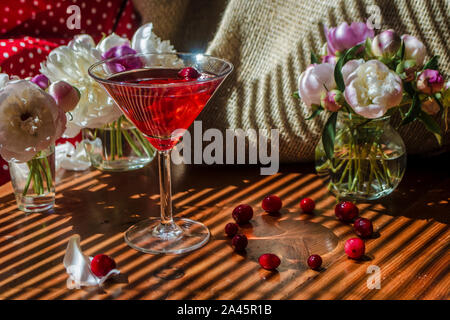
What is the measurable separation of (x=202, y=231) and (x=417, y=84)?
46 cm

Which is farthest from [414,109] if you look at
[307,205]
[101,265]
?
[101,265]

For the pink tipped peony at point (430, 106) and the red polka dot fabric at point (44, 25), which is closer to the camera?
the pink tipped peony at point (430, 106)

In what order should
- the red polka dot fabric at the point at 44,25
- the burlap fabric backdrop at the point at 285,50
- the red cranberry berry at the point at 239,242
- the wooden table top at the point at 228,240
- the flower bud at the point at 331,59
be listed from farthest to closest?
the red polka dot fabric at the point at 44,25, the burlap fabric backdrop at the point at 285,50, the flower bud at the point at 331,59, the red cranberry berry at the point at 239,242, the wooden table top at the point at 228,240

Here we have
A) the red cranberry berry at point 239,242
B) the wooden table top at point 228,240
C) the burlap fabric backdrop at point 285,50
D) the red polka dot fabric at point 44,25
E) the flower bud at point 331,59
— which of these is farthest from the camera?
the red polka dot fabric at point 44,25

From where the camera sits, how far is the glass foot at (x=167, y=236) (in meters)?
1.03

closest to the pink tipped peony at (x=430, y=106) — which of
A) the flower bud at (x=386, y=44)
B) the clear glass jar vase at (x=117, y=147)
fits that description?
the flower bud at (x=386, y=44)

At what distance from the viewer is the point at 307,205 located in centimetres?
114

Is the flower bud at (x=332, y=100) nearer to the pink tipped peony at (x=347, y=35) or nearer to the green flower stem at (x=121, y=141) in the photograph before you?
the pink tipped peony at (x=347, y=35)

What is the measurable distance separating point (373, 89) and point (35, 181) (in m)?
0.64

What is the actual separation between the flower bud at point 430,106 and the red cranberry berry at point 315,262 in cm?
36

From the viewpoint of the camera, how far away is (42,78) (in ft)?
3.71

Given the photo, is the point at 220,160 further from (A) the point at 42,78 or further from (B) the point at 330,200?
(A) the point at 42,78

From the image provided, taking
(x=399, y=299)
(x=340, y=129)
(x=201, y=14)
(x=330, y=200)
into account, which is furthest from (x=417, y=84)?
(x=201, y=14)

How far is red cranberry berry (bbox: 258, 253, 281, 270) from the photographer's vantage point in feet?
3.10
